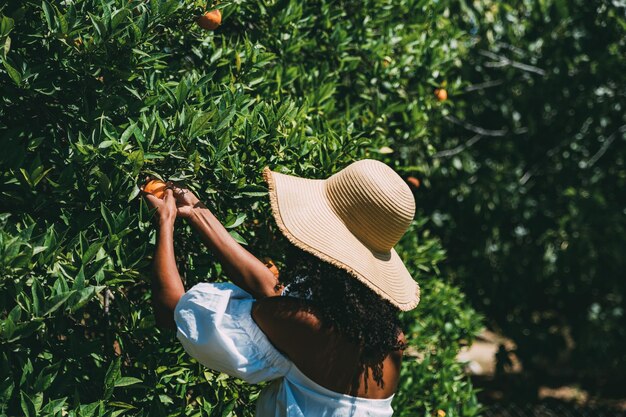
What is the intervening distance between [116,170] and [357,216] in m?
0.74

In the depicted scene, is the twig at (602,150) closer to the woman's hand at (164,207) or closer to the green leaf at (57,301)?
the woman's hand at (164,207)

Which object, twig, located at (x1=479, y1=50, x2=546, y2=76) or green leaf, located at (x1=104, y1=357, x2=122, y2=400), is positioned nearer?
green leaf, located at (x1=104, y1=357, x2=122, y2=400)

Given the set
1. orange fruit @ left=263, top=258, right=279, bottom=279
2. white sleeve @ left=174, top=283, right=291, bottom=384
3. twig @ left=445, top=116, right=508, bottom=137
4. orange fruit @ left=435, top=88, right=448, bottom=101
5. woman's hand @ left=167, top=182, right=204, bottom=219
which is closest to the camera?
white sleeve @ left=174, top=283, right=291, bottom=384

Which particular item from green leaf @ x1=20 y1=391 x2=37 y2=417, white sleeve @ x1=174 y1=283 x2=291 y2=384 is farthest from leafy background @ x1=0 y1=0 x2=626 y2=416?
white sleeve @ x1=174 y1=283 x2=291 y2=384

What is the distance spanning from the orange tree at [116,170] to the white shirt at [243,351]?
0.81 ft

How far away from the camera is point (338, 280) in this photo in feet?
7.04

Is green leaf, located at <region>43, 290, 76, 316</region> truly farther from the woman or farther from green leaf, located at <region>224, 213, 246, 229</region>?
green leaf, located at <region>224, 213, 246, 229</region>

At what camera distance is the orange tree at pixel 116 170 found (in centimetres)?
203

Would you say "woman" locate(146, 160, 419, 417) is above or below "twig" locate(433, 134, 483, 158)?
above

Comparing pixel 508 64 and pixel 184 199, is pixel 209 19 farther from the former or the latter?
pixel 508 64

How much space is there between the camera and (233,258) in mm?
2219

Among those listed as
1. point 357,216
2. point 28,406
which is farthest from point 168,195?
point 28,406

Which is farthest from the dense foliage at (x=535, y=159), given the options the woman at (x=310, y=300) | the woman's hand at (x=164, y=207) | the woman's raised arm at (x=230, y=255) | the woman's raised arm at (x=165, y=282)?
the woman's raised arm at (x=165, y=282)

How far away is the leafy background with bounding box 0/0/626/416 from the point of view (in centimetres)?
210
